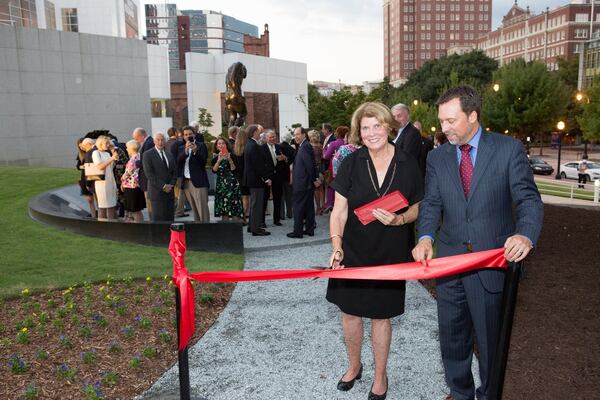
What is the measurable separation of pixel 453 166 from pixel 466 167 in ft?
0.26

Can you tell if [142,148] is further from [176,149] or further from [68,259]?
[68,259]

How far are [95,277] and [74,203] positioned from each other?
749cm

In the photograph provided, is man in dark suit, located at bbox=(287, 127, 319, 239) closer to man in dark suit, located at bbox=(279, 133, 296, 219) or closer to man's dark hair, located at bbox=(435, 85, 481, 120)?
man in dark suit, located at bbox=(279, 133, 296, 219)

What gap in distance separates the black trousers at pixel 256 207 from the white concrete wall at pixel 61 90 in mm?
23194

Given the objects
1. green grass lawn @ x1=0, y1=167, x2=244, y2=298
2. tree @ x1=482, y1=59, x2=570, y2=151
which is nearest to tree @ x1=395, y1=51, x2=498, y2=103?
tree @ x1=482, y1=59, x2=570, y2=151

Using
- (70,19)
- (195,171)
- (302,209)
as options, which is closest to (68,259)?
(195,171)

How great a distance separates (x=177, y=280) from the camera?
3.45m

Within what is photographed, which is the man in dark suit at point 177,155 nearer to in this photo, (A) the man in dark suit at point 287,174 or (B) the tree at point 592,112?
(A) the man in dark suit at point 287,174

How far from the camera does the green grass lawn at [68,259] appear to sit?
701cm

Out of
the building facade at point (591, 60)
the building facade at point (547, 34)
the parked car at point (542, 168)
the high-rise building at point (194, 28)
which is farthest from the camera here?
the high-rise building at point (194, 28)

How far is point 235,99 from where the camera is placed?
21.5 m

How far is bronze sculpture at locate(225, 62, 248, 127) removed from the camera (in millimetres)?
21469

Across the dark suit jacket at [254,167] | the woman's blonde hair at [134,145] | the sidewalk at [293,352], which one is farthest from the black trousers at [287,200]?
the sidewalk at [293,352]

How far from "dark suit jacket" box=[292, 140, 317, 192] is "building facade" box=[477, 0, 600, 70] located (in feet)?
284
